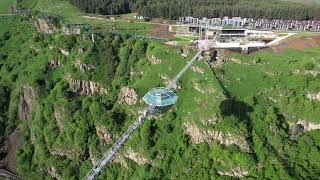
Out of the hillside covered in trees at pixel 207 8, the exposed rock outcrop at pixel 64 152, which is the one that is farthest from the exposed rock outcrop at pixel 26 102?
the hillside covered in trees at pixel 207 8

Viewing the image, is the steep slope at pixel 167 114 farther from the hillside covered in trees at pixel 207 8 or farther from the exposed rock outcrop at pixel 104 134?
the hillside covered in trees at pixel 207 8

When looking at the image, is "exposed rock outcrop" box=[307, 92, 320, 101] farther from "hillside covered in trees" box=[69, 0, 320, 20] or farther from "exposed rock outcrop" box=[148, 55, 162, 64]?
"hillside covered in trees" box=[69, 0, 320, 20]

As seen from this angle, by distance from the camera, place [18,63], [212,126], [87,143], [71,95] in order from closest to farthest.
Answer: [212,126] → [87,143] → [71,95] → [18,63]

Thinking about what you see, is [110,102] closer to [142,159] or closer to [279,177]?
[142,159]

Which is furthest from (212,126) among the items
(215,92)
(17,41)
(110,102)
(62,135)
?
(17,41)

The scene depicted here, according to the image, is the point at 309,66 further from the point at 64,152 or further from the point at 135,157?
the point at 64,152

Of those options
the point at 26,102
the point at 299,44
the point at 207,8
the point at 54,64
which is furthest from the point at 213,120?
the point at 26,102
